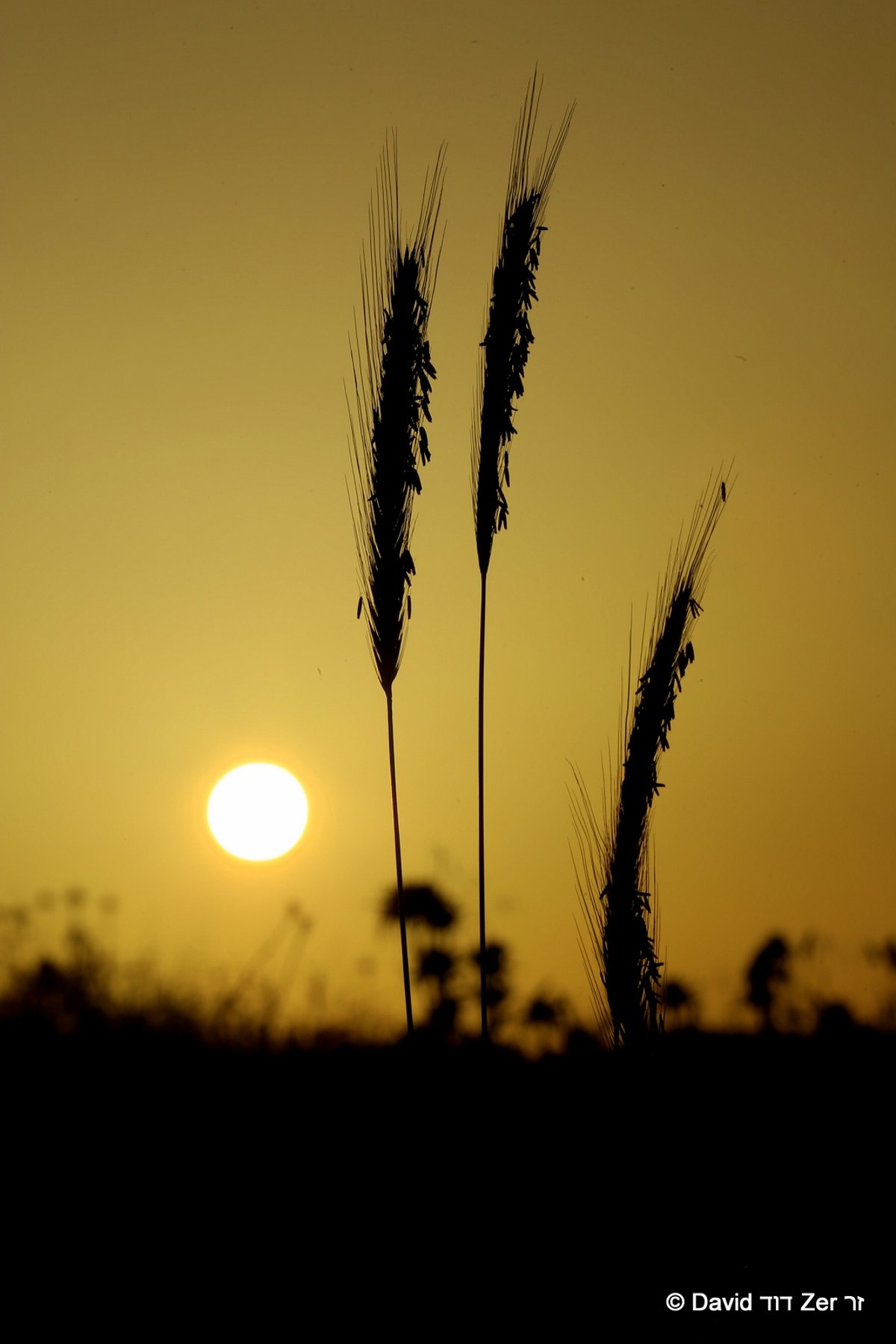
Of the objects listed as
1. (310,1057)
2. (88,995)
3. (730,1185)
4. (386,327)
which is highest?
(386,327)

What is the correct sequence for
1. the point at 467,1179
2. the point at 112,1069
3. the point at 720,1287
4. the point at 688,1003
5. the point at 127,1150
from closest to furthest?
the point at 720,1287 < the point at 467,1179 < the point at 127,1150 < the point at 112,1069 < the point at 688,1003

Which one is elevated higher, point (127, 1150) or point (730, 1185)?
point (127, 1150)

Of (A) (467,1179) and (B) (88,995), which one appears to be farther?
(B) (88,995)

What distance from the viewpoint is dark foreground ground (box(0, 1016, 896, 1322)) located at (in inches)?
81.1

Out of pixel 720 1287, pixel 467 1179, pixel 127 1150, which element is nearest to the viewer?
pixel 720 1287

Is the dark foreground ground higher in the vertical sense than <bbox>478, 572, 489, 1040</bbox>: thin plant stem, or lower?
lower

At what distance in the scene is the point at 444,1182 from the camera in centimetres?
230

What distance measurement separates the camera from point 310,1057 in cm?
278

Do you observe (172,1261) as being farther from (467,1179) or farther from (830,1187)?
(830,1187)

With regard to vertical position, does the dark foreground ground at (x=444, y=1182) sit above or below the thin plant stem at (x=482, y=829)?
below

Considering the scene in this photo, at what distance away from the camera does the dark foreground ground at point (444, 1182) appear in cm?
206

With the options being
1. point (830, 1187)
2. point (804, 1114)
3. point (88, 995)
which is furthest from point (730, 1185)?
point (88, 995)

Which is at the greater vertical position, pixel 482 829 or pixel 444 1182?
pixel 482 829

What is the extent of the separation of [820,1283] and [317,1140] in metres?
1.17
